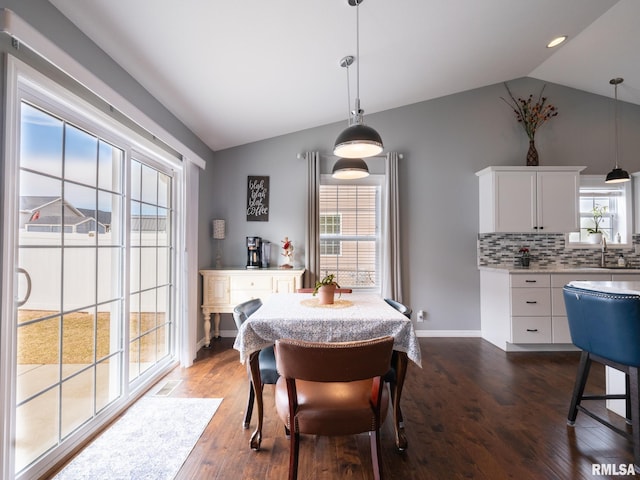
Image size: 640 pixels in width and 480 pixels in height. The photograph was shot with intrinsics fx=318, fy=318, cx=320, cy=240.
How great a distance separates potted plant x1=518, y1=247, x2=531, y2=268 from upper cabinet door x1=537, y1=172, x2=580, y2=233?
326 mm

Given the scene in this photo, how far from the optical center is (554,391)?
8.80ft

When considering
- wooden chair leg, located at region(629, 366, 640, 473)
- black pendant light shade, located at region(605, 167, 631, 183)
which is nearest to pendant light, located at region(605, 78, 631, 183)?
black pendant light shade, located at region(605, 167, 631, 183)

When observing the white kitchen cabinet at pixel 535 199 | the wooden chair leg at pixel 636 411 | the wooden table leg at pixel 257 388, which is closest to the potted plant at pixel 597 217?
the white kitchen cabinet at pixel 535 199

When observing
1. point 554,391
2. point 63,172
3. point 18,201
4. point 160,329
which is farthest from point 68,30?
point 554,391

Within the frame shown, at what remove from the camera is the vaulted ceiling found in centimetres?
199

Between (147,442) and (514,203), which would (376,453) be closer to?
(147,442)

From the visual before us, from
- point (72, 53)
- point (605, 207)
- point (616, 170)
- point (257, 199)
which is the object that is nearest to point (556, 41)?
point (616, 170)

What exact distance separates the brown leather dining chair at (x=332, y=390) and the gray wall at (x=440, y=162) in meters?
2.77

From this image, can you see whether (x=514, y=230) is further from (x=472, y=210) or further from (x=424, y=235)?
(x=424, y=235)

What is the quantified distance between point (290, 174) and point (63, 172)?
2690 mm

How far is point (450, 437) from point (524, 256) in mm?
2895

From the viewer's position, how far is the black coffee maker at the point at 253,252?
3.91m

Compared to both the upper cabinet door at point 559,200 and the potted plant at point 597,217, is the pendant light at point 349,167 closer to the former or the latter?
the upper cabinet door at point 559,200

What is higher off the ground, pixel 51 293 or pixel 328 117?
pixel 328 117
